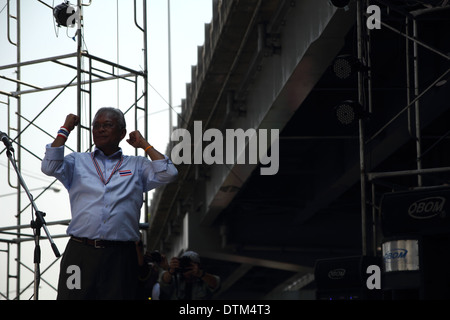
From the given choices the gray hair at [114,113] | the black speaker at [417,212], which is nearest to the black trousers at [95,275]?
the gray hair at [114,113]

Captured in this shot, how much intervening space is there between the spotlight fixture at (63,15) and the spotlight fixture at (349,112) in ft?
16.6

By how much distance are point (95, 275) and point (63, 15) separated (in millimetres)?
9800

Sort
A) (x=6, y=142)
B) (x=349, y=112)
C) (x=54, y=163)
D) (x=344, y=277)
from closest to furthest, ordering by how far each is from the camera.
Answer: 1. (x=54, y=163)
2. (x=6, y=142)
3. (x=349, y=112)
4. (x=344, y=277)

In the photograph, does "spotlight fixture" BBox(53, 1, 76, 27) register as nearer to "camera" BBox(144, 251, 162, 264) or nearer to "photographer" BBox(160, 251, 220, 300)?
"photographer" BBox(160, 251, 220, 300)

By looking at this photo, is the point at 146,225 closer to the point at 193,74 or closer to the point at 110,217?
the point at 110,217

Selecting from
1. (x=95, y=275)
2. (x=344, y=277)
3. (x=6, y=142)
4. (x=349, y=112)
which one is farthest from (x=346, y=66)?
(x=95, y=275)

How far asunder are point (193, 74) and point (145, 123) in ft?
27.2

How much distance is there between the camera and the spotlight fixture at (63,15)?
49.2ft

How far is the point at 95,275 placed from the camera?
230 inches

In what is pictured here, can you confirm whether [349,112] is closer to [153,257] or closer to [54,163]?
[153,257]

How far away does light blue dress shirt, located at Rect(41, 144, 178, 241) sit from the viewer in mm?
5953

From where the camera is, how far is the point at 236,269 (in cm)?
3916

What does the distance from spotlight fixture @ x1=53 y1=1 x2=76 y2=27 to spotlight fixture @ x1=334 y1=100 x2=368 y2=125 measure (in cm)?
506

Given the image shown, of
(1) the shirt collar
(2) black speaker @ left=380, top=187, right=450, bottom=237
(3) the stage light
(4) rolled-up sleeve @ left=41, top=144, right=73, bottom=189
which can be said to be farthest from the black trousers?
(3) the stage light
